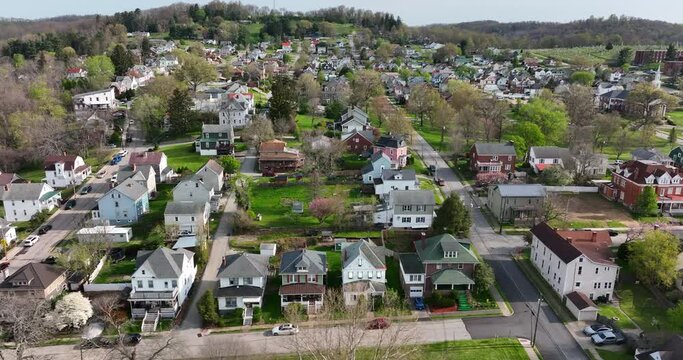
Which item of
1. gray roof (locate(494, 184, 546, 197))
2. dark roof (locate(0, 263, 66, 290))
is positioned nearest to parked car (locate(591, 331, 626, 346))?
gray roof (locate(494, 184, 546, 197))

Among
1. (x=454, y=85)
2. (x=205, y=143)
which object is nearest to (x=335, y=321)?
(x=205, y=143)

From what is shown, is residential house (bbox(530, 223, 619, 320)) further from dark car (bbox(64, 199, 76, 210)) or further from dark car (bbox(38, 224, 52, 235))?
dark car (bbox(64, 199, 76, 210))

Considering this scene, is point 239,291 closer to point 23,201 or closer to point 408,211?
point 408,211

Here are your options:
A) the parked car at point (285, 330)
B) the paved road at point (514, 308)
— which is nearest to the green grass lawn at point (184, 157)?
the parked car at point (285, 330)

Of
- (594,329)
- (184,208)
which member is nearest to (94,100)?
(184,208)

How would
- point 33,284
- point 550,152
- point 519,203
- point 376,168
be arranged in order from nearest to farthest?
point 33,284, point 519,203, point 376,168, point 550,152

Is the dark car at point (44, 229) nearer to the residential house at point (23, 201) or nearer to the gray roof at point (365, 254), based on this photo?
the residential house at point (23, 201)

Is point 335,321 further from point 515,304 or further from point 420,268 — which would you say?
point 515,304
